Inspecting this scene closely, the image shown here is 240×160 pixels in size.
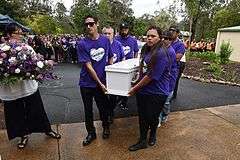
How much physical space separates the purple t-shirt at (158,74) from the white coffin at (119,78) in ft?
0.86

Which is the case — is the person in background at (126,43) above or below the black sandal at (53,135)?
above

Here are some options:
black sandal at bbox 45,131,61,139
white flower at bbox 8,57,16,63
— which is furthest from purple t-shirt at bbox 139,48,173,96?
white flower at bbox 8,57,16,63

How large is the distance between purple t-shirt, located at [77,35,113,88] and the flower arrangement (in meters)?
0.52

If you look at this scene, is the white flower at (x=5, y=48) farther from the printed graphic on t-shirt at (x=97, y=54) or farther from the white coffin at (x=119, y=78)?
the white coffin at (x=119, y=78)

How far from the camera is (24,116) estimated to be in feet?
14.8

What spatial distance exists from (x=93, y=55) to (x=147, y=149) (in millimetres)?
1552

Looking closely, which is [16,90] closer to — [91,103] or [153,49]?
[91,103]

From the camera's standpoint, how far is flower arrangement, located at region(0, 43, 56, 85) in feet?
12.8

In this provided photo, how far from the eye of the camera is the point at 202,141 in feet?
15.7

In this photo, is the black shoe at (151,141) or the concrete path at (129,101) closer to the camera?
the black shoe at (151,141)

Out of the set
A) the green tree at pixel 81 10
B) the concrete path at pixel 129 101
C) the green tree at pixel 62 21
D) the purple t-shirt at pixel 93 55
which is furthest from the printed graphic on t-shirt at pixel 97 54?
the green tree at pixel 62 21

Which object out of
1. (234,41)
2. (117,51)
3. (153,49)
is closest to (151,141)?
(153,49)

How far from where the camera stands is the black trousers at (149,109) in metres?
4.30

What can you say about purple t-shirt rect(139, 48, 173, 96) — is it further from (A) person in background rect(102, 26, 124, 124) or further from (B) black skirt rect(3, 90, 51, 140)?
(B) black skirt rect(3, 90, 51, 140)
